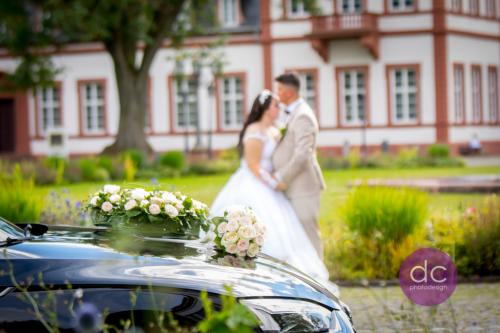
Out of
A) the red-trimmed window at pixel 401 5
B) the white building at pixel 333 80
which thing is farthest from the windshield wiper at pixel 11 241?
the red-trimmed window at pixel 401 5

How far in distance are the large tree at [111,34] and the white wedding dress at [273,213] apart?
1884cm

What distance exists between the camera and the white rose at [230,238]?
553 centimetres

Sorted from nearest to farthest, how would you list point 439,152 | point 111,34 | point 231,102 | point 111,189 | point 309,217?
point 111,189, point 309,217, point 111,34, point 439,152, point 231,102

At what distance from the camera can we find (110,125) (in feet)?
138

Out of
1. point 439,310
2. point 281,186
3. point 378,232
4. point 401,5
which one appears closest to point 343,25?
point 401,5

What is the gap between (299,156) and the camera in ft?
30.9

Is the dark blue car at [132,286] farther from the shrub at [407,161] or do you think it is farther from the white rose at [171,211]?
the shrub at [407,161]

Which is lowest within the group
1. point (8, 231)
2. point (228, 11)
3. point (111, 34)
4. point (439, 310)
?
point (439, 310)

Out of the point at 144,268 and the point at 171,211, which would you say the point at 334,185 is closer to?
the point at 171,211

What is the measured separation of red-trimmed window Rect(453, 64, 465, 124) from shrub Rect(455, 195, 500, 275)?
2965 cm

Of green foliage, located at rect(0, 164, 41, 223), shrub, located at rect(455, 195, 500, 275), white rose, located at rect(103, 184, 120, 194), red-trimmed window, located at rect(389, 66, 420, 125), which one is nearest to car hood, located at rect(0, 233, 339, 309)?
white rose, located at rect(103, 184, 120, 194)

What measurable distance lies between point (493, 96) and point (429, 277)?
123ft

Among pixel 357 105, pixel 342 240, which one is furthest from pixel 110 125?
pixel 342 240

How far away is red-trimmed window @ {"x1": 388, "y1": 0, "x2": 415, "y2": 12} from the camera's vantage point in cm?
3841
